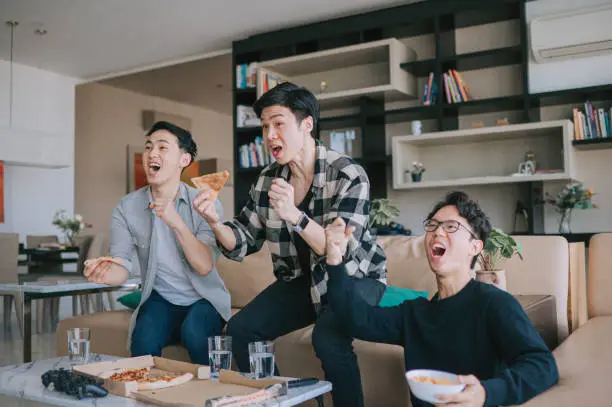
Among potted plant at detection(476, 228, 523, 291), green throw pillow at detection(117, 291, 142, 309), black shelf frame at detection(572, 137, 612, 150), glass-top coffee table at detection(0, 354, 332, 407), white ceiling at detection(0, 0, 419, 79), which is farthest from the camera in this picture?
white ceiling at detection(0, 0, 419, 79)

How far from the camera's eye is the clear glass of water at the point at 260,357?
4.98 ft

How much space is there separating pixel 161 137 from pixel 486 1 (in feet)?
11.6

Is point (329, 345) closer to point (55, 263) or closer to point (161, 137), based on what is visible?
point (161, 137)

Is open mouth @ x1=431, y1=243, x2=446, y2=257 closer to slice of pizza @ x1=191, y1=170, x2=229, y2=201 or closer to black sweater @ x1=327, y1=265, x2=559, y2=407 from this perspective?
black sweater @ x1=327, y1=265, x2=559, y2=407

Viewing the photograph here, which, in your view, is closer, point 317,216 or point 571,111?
point 317,216

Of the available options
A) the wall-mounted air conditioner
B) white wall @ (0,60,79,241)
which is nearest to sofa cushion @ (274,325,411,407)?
the wall-mounted air conditioner

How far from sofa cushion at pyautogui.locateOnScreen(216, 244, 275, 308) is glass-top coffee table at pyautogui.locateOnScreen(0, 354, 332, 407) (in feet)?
3.90

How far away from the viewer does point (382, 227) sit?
16.2ft

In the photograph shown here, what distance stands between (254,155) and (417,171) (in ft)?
5.29

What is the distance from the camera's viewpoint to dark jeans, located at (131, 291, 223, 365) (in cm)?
218

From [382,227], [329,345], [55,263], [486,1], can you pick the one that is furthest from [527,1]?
[55,263]

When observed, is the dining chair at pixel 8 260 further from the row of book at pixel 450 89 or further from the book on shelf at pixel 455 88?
the book on shelf at pixel 455 88

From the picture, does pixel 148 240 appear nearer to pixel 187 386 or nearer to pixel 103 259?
pixel 103 259

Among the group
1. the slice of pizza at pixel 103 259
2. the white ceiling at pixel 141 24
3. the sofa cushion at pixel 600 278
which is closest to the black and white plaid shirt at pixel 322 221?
the slice of pizza at pixel 103 259
